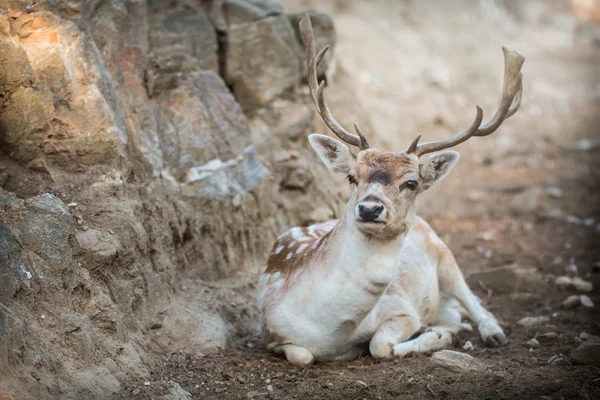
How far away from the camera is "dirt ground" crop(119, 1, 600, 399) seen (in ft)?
19.2

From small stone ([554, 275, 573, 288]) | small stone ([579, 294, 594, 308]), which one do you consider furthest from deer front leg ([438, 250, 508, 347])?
small stone ([554, 275, 573, 288])

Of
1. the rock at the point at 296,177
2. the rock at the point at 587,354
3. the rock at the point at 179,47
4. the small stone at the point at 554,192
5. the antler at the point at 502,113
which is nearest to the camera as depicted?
the rock at the point at 587,354

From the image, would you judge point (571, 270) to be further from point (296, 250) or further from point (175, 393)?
point (175, 393)

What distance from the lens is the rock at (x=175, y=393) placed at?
5177mm

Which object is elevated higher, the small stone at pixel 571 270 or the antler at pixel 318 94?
the antler at pixel 318 94

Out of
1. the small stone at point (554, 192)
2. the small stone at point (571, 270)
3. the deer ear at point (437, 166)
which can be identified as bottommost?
the small stone at point (554, 192)

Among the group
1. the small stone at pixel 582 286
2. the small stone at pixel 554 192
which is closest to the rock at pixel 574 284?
the small stone at pixel 582 286

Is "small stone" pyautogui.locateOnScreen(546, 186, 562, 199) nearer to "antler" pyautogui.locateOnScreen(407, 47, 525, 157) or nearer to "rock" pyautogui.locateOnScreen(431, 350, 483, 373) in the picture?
"antler" pyautogui.locateOnScreen(407, 47, 525, 157)

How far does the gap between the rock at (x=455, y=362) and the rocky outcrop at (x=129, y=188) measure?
1.78 metres

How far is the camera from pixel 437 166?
658cm

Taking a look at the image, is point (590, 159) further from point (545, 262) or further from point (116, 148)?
point (116, 148)

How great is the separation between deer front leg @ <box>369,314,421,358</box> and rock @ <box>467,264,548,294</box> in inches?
84.1

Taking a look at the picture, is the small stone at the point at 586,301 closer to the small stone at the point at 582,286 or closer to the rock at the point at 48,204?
the small stone at the point at 582,286

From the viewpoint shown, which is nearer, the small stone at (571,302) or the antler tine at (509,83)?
the antler tine at (509,83)
